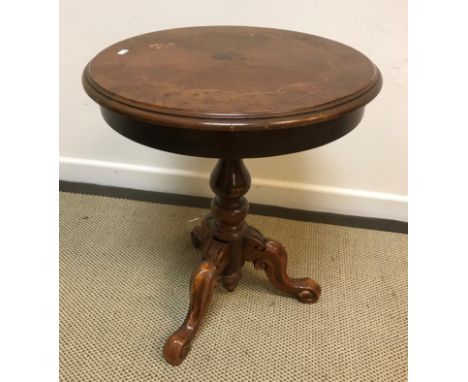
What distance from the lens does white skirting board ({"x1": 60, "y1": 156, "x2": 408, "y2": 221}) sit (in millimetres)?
1572

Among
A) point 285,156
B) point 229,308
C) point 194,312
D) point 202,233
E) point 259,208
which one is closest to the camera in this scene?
point 194,312

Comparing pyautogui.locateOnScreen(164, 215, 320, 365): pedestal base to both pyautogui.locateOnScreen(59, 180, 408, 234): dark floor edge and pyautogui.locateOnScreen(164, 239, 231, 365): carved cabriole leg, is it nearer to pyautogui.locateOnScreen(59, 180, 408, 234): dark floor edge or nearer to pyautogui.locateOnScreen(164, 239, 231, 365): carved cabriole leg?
pyautogui.locateOnScreen(164, 239, 231, 365): carved cabriole leg

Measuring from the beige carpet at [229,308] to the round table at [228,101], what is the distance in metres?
0.10

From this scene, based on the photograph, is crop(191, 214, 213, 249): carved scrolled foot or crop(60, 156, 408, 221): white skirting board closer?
crop(191, 214, 213, 249): carved scrolled foot

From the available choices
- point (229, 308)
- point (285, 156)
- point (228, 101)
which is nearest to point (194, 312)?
point (229, 308)

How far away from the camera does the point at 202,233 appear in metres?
1.35

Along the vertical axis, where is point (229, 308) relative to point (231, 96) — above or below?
below

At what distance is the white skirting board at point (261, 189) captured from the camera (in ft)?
5.16

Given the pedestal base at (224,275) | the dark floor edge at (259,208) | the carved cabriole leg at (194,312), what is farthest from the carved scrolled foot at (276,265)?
the dark floor edge at (259,208)

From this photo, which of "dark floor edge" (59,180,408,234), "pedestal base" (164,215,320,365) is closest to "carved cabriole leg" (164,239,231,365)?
"pedestal base" (164,215,320,365)

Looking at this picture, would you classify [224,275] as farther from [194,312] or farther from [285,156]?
[285,156]

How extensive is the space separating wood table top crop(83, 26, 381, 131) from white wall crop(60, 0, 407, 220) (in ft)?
0.92

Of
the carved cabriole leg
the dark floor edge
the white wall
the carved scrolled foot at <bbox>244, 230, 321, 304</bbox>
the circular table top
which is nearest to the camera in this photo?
the circular table top

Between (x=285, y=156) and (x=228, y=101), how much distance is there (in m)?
0.83
